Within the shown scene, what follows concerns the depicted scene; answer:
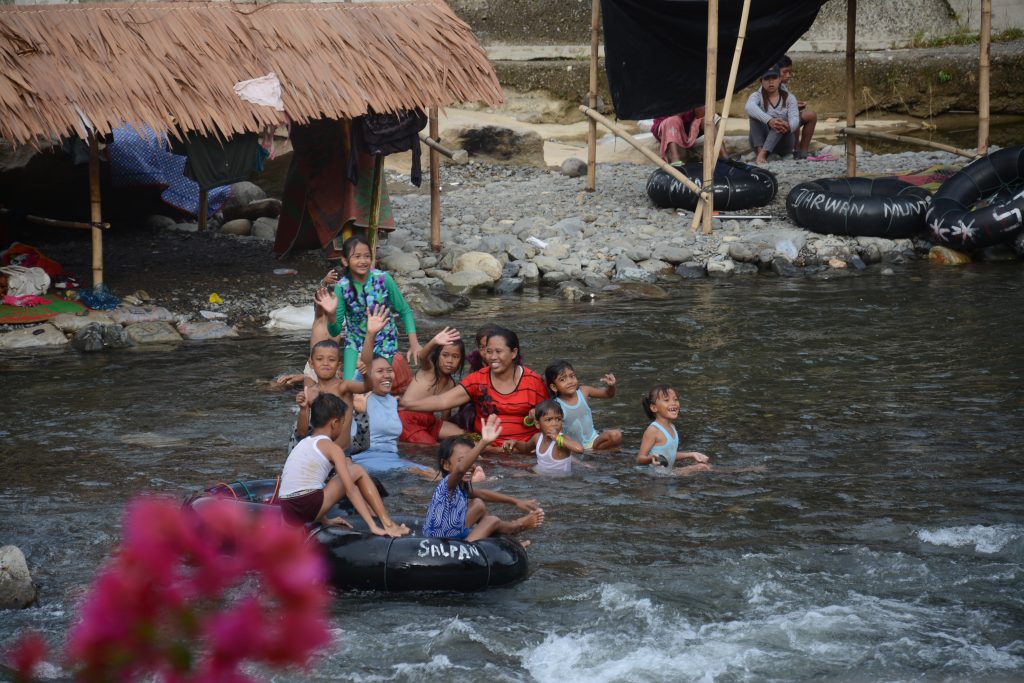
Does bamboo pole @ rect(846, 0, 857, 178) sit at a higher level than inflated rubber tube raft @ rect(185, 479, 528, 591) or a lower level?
higher

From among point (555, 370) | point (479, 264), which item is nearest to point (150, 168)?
point (479, 264)

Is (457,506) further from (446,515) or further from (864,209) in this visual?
(864,209)

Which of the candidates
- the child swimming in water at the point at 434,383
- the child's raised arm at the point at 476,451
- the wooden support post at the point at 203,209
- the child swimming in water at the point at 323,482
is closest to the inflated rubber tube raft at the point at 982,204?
the child swimming in water at the point at 434,383

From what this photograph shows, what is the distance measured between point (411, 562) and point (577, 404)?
249 cm

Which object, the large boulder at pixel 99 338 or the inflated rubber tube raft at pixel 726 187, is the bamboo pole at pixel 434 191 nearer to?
the inflated rubber tube raft at pixel 726 187

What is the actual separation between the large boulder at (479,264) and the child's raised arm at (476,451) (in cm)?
753

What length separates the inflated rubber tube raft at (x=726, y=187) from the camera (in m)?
15.4

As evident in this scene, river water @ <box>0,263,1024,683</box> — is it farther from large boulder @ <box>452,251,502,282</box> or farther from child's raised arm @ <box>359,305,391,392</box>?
large boulder @ <box>452,251,502,282</box>

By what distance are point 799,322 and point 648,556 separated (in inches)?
235

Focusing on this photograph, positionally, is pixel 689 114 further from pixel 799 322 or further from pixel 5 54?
pixel 5 54

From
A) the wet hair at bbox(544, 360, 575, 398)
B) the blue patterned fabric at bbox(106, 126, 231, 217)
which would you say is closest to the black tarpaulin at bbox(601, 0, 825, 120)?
the blue patterned fabric at bbox(106, 126, 231, 217)

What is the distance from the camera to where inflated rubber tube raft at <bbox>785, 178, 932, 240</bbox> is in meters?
14.4

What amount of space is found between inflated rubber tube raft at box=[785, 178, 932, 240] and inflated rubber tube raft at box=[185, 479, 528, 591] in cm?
976

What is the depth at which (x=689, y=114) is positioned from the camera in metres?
17.1
